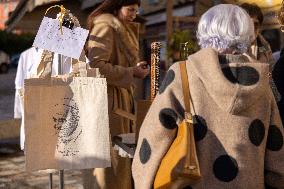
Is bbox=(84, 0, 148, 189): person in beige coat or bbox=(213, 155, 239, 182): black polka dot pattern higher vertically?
bbox=(84, 0, 148, 189): person in beige coat

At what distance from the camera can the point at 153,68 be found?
3115 millimetres

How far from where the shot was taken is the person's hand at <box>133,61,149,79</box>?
3.71 metres

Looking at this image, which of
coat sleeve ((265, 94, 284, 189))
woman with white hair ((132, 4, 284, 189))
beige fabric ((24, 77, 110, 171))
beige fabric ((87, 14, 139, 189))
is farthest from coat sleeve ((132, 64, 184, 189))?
beige fabric ((87, 14, 139, 189))

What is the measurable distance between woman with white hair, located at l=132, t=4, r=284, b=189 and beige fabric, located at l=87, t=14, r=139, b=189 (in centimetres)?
134

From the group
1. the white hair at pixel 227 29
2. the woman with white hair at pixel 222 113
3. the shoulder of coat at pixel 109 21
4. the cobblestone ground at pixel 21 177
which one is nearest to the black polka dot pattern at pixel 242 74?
the woman with white hair at pixel 222 113

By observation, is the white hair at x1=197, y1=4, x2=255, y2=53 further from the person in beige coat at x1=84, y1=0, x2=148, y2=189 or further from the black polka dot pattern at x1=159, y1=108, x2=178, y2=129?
the person in beige coat at x1=84, y1=0, x2=148, y2=189

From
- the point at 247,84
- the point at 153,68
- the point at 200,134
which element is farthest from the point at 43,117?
the point at 247,84

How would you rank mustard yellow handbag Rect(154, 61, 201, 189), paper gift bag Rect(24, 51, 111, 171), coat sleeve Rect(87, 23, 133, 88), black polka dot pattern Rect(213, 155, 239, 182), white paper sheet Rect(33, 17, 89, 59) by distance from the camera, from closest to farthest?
mustard yellow handbag Rect(154, 61, 201, 189) < black polka dot pattern Rect(213, 155, 239, 182) < paper gift bag Rect(24, 51, 111, 171) < white paper sheet Rect(33, 17, 89, 59) < coat sleeve Rect(87, 23, 133, 88)

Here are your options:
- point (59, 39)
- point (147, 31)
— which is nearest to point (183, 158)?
point (59, 39)

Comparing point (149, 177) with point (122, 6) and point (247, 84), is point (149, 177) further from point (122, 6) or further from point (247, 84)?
point (122, 6)

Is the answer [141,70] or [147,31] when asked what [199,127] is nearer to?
[141,70]

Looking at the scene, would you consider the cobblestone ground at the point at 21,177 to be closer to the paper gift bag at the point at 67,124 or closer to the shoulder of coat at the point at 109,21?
the shoulder of coat at the point at 109,21

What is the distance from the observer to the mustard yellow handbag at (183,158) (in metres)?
2.20

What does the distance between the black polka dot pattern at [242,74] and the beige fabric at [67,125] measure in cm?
91
